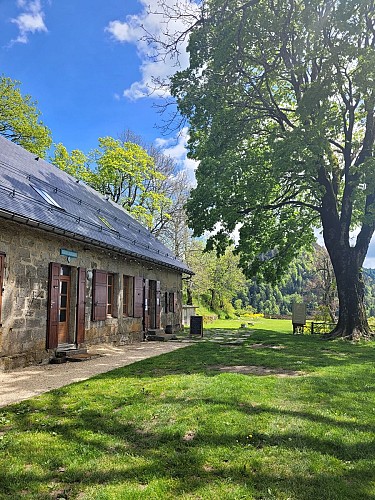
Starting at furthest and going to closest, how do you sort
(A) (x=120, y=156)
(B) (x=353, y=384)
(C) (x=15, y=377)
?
(A) (x=120, y=156) < (C) (x=15, y=377) < (B) (x=353, y=384)

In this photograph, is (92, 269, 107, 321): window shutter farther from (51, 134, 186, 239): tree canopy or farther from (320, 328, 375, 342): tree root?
(51, 134, 186, 239): tree canopy

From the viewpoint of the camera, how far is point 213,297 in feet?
129

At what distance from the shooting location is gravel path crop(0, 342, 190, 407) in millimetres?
6199

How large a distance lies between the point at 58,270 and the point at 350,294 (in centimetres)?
1047

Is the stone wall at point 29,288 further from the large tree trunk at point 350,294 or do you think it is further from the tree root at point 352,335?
the large tree trunk at point 350,294

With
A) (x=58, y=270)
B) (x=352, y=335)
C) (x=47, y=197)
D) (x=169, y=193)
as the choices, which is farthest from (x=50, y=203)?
(x=169, y=193)

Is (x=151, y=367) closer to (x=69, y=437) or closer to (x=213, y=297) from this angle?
(x=69, y=437)

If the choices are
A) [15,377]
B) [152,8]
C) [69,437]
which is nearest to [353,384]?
[69,437]

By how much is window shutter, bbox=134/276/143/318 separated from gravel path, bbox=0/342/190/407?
371 centimetres

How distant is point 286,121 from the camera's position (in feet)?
49.2

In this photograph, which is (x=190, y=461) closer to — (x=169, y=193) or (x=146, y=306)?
(x=146, y=306)

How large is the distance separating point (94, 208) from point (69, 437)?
11866 mm

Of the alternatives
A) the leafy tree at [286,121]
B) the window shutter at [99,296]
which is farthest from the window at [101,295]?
the leafy tree at [286,121]

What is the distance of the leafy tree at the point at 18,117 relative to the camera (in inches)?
985
